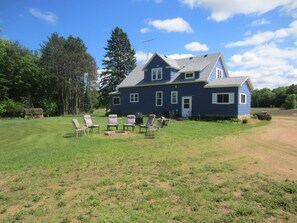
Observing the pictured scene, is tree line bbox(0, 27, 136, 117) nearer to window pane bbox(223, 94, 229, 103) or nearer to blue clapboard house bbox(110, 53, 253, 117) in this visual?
blue clapboard house bbox(110, 53, 253, 117)

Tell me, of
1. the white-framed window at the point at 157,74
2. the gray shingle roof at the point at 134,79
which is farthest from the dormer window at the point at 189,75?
the gray shingle roof at the point at 134,79

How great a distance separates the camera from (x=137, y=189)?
5352 millimetres

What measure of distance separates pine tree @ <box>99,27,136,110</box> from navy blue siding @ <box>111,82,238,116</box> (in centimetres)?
1551

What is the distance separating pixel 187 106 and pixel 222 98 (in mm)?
3920

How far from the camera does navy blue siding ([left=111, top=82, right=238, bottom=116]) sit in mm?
22812

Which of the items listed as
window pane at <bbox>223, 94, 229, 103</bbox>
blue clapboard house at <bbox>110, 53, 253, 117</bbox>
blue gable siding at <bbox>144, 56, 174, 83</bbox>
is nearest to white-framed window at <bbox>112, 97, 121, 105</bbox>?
blue clapboard house at <bbox>110, 53, 253, 117</bbox>

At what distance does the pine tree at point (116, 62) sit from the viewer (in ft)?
151

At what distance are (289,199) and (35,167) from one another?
677 centimetres

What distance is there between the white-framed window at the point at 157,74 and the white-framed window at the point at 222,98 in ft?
22.8

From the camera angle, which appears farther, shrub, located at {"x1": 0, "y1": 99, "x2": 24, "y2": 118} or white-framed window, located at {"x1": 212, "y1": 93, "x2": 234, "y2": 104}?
shrub, located at {"x1": 0, "y1": 99, "x2": 24, "y2": 118}

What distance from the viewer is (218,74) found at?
26.5 m

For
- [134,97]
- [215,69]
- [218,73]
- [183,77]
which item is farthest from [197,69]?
[134,97]

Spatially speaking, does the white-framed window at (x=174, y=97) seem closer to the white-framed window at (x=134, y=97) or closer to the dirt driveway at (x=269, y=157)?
the white-framed window at (x=134, y=97)

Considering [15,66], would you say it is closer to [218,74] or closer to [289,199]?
[218,74]
